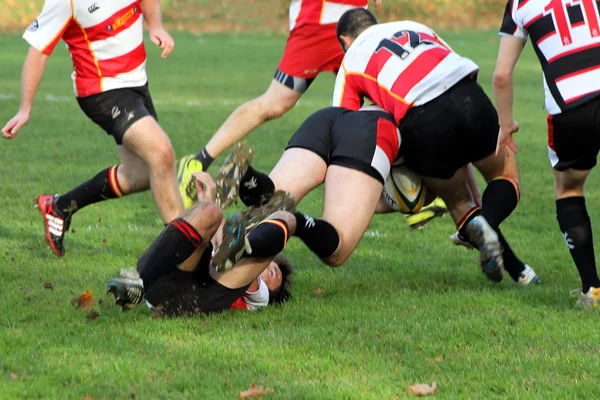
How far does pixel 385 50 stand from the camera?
226 inches

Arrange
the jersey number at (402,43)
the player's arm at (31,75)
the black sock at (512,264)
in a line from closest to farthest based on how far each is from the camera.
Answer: the jersey number at (402,43) < the black sock at (512,264) < the player's arm at (31,75)

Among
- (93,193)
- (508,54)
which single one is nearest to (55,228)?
(93,193)

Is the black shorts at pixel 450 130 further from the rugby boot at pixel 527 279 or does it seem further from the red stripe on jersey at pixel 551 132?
the rugby boot at pixel 527 279

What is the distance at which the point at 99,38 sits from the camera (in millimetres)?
6336

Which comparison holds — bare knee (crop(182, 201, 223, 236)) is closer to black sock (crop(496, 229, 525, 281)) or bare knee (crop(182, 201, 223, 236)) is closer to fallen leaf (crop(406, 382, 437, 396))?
fallen leaf (crop(406, 382, 437, 396))

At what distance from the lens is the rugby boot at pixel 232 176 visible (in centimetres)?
502

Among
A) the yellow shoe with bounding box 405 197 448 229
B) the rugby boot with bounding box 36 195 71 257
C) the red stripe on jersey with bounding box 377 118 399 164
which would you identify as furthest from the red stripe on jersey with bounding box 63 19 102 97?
the yellow shoe with bounding box 405 197 448 229

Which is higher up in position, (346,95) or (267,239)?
(346,95)

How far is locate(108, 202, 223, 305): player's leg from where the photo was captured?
476cm

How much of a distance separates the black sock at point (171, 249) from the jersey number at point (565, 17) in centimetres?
204

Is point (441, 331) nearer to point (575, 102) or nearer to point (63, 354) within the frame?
point (575, 102)

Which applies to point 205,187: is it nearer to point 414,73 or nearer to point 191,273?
point 191,273

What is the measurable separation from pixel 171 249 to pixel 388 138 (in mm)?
1434

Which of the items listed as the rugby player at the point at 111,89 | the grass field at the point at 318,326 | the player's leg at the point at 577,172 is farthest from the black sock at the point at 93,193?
the player's leg at the point at 577,172
